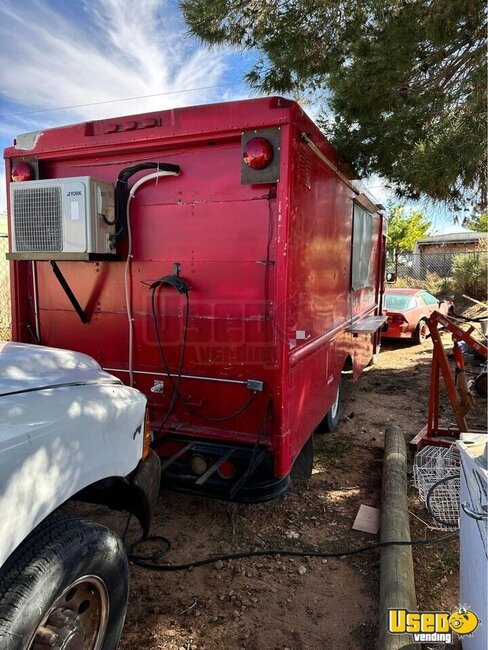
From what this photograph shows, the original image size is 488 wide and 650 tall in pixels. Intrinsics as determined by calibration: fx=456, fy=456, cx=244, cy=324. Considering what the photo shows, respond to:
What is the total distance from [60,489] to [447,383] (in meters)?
3.96

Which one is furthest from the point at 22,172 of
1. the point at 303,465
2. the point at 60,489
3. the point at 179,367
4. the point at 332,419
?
the point at 332,419

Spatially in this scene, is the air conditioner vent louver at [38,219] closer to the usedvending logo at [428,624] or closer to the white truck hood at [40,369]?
the white truck hood at [40,369]

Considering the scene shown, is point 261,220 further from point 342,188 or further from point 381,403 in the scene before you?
point 381,403

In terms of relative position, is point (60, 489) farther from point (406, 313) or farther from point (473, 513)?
point (406, 313)

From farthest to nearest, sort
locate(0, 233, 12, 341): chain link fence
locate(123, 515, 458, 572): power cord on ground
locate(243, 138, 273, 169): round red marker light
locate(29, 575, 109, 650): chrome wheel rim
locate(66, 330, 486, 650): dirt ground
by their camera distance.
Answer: locate(0, 233, 12, 341): chain link fence, locate(123, 515, 458, 572): power cord on ground, locate(243, 138, 273, 169): round red marker light, locate(66, 330, 486, 650): dirt ground, locate(29, 575, 109, 650): chrome wheel rim

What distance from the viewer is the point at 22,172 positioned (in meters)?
3.75

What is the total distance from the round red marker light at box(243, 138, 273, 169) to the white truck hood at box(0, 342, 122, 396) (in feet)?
5.42

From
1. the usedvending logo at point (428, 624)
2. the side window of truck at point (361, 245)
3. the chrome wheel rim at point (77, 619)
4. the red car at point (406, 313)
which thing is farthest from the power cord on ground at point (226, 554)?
the red car at point (406, 313)

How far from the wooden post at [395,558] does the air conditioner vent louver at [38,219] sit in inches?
124

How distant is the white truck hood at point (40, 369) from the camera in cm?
197

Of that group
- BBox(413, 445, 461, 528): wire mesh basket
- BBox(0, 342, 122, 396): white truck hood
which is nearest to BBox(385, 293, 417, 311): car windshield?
BBox(413, 445, 461, 528): wire mesh basket

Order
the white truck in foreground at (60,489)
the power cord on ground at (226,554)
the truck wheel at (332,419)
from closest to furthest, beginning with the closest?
the white truck in foreground at (60,489), the power cord on ground at (226,554), the truck wheel at (332,419)

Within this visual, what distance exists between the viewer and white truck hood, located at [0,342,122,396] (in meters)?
1.97

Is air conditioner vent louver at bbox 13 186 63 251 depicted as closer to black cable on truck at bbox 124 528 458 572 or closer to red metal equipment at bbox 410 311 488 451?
black cable on truck at bbox 124 528 458 572
